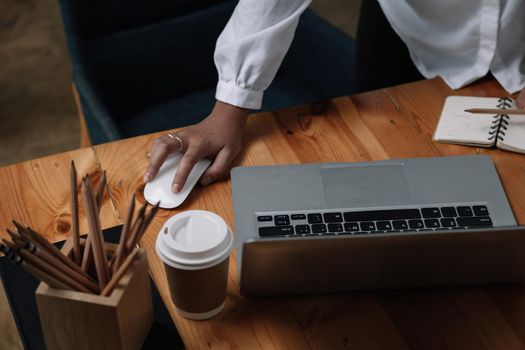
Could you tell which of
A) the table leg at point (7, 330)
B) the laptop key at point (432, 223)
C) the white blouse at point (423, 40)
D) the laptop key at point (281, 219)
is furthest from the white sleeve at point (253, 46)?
the table leg at point (7, 330)

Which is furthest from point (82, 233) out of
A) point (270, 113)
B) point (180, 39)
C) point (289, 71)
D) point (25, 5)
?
point (25, 5)

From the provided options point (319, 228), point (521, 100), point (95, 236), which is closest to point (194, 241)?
point (95, 236)

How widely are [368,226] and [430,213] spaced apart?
104 millimetres

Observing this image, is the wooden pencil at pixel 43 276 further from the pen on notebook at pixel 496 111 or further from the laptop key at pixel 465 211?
the pen on notebook at pixel 496 111

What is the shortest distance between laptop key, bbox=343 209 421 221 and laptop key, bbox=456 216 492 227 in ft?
0.21

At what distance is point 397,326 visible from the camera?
3.18 ft

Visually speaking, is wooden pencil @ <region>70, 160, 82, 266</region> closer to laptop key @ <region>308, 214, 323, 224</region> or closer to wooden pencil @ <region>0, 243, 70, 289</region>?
wooden pencil @ <region>0, 243, 70, 289</region>

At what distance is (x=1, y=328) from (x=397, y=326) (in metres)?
1.31

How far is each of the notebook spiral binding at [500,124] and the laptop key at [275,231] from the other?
440 millimetres

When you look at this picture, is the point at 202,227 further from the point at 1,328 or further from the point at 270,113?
the point at 1,328

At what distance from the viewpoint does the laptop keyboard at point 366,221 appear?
41.1 inches

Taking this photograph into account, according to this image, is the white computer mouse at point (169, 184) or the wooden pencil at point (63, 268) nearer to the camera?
the wooden pencil at point (63, 268)

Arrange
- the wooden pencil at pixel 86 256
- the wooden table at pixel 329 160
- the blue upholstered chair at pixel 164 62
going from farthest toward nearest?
the blue upholstered chair at pixel 164 62, the wooden table at pixel 329 160, the wooden pencil at pixel 86 256

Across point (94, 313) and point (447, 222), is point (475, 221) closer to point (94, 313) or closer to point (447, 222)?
point (447, 222)
